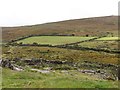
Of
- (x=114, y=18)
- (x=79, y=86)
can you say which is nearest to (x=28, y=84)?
(x=79, y=86)

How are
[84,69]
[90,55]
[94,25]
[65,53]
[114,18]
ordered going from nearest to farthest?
[84,69] < [90,55] < [65,53] < [94,25] < [114,18]

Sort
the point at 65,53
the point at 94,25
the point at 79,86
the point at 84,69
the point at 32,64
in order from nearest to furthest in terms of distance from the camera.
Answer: the point at 79,86 → the point at 84,69 → the point at 32,64 → the point at 65,53 → the point at 94,25

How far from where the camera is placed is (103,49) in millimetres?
70312

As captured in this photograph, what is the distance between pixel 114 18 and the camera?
164 meters

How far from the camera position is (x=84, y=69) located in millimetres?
49156

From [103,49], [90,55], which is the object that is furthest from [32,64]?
[103,49]

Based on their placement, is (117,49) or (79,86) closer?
(79,86)

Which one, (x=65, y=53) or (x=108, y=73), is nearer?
(x=108, y=73)

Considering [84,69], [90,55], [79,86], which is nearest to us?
[79,86]

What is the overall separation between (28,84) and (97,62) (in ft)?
93.4

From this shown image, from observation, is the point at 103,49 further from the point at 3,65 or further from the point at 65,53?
the point at 3,65

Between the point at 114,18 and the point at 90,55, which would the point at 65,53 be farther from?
the point at 114,18

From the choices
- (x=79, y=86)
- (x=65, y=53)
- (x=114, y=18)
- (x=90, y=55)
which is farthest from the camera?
(x=114, y=18)

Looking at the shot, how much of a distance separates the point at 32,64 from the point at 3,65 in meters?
10.4
